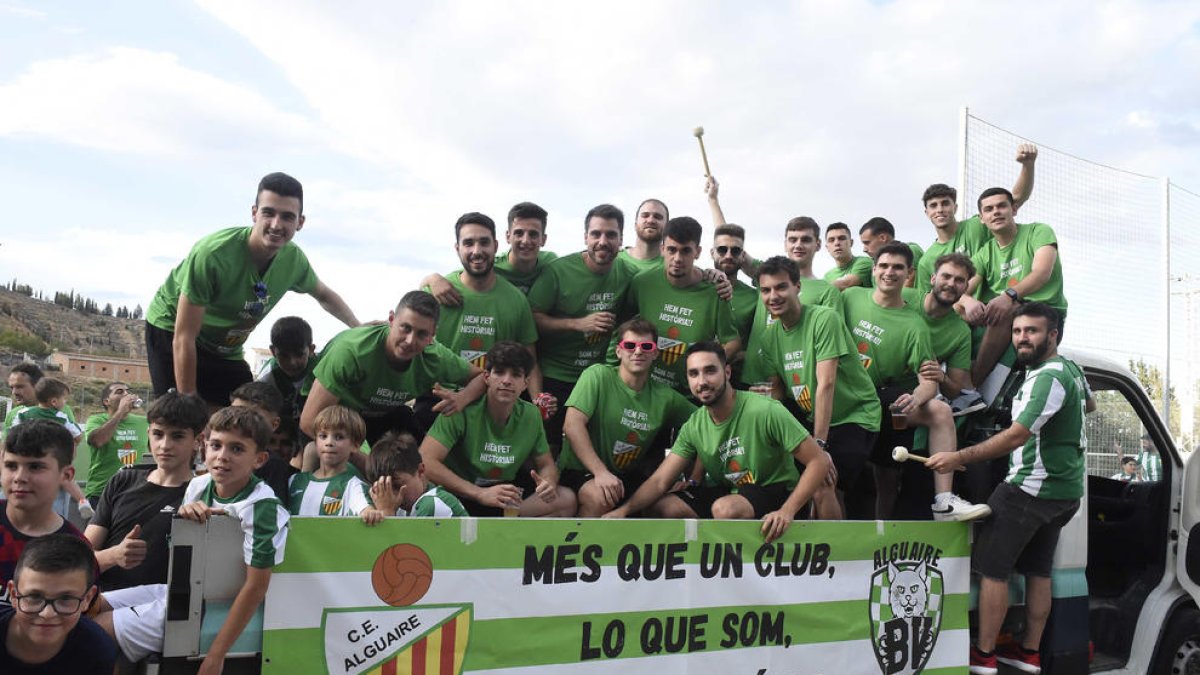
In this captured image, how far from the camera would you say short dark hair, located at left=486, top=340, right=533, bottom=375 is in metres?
4.09

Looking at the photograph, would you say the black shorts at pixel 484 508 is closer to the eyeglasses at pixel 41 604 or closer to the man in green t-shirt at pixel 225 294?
the man in green t-shirt at pixel 225 294

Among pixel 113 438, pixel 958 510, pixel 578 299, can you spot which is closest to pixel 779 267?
pixel 578 299

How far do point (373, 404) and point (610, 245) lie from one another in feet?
5.49

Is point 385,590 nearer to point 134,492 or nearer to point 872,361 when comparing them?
point 134,492

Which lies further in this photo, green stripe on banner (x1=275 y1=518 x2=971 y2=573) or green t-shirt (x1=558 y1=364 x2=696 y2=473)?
green t-shirt (x1=558 y1=364 x2=696 y2=473)

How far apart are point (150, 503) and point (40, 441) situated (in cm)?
37

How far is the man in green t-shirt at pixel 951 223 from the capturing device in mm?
5926

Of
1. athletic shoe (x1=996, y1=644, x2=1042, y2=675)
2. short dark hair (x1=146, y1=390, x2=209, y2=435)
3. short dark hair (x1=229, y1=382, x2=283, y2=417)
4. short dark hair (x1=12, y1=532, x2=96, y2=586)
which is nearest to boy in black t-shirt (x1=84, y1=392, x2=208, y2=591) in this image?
short dark hair (x1=146, y1=390, x2=209, y2=435)

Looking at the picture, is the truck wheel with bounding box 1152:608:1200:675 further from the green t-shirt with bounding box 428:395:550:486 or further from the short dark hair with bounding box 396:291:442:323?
the short dark hair with bounding box 396:291:442:323

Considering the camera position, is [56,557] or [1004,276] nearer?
[56,557]

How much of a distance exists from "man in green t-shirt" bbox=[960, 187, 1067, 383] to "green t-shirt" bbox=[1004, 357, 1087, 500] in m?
0.94

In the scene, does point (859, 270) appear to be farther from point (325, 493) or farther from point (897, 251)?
point (325, 493)

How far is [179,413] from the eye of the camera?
9.87 feet

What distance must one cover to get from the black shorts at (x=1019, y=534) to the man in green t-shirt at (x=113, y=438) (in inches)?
214
